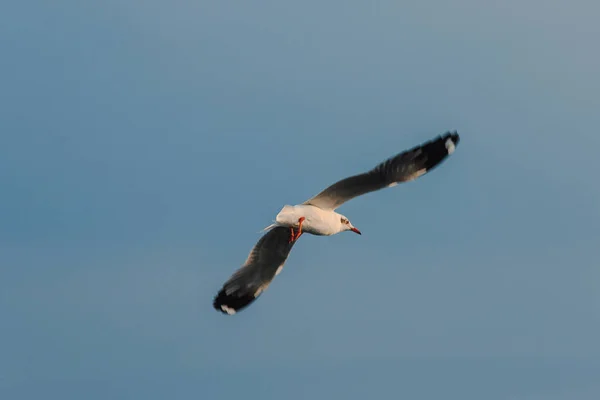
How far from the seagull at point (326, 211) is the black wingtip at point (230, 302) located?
1.30 feet

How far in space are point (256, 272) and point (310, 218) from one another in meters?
2.66

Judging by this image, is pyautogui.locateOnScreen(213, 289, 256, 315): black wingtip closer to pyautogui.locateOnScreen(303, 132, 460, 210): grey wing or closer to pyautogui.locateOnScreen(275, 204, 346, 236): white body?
pyautogui.locateOnScreen(275, 204, 346, 236): white body

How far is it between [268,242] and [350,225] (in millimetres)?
1812

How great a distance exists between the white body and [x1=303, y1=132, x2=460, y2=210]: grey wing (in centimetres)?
31

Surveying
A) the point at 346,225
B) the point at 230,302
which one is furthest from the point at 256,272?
the point at 346,225

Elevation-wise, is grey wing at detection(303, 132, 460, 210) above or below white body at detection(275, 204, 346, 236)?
above

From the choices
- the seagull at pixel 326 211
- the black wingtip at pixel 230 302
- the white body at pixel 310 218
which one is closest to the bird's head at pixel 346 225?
the seagull at pixel 326 211

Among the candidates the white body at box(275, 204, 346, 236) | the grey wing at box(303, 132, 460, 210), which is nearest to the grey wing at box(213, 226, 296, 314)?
the white body at box(275, 204, 346, 236)

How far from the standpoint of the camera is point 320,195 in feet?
79.3

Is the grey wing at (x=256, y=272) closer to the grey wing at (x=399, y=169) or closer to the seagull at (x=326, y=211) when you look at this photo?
the seagull at (x=326, y=211)

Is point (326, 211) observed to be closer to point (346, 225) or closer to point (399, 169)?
point (346, 225)

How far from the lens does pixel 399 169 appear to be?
23.7m

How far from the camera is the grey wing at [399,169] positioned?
23.6m

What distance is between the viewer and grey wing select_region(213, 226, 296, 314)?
1016 inches
